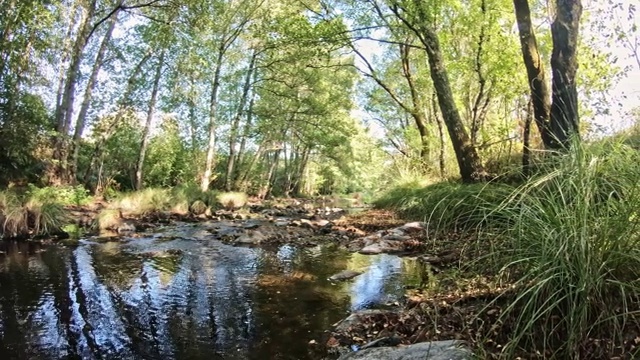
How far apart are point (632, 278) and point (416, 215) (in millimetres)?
7888

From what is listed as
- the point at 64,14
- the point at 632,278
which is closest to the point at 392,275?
the point at 632,278

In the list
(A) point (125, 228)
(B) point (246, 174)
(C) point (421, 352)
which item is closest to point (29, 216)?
(A) point (125, 228)

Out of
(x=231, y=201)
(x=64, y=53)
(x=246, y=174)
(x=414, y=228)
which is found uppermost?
(x=64, y=53)

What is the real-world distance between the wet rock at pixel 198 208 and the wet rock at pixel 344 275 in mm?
10552

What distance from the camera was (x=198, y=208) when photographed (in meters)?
16.0

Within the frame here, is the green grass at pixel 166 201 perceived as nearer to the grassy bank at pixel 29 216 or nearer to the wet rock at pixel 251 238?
the grassy bank at pixel 29 216

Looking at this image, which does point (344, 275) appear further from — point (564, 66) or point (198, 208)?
point (198, 208)

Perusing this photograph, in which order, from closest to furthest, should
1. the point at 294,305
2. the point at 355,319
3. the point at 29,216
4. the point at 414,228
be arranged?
the point at 355,319, the point at 294,305, the point at 414,228, the point at 29,216

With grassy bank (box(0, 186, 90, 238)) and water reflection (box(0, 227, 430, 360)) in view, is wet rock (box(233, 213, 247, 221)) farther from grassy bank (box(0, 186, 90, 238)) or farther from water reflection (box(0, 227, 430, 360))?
water reflection (box(0, 227, 430, 360))

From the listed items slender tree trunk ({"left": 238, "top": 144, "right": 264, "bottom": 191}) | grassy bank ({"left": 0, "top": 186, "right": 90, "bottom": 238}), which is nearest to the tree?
grassy bank ({"left": 0, "top": 186, "right": 90, "bottom": 238})

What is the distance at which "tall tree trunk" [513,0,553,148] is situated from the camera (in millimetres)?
7016

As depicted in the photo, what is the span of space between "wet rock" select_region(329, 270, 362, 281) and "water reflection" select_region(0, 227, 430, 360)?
0.14m

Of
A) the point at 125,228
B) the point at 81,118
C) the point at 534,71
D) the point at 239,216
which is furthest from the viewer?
the point at 81,118

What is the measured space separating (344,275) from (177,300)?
2137 mm
